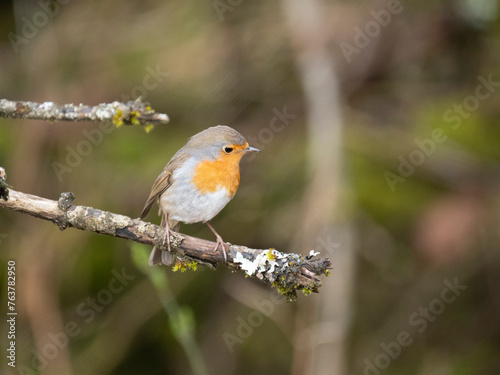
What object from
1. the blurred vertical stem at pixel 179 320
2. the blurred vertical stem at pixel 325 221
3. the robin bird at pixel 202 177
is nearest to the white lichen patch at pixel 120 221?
the blurred vertical stem at pixel 179 320

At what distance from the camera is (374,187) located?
4777 millimetres

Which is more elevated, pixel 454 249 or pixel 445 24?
pixel 445 24

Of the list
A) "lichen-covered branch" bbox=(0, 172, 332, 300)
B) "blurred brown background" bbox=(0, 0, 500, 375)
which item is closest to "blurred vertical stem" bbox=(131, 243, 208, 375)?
"lichen-covered branch" bbox=(0, 172, 332, 300)

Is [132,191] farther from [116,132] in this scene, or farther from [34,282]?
[34,282]

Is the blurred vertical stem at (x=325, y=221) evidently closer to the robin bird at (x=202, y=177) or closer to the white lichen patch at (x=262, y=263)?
the robin bird at (x=202, y=177)

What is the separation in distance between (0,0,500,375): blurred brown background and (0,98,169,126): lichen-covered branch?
6.82 ft

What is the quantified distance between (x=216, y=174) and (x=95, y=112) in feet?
3.25

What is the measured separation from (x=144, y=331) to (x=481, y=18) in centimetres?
387

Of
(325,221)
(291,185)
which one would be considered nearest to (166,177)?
(325,221)

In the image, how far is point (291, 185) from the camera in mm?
4754

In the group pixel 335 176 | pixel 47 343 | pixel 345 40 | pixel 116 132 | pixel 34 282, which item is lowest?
pixel 47 343

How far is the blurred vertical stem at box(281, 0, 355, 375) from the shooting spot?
3.88 meters

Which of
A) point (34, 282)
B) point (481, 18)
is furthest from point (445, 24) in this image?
point (34, 282)

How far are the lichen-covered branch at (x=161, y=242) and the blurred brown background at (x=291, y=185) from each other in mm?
1572
